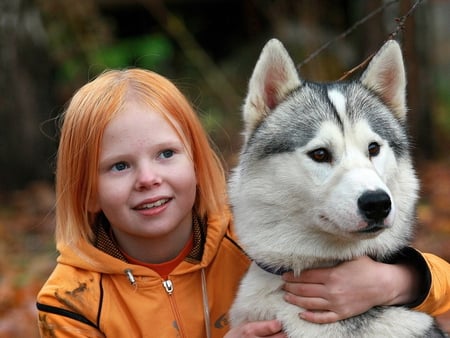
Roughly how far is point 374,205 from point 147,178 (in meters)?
0.92

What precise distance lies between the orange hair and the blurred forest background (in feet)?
2.86

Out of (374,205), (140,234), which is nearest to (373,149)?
(374,205)

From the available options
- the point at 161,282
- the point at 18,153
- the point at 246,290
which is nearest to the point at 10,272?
the point at 18,153

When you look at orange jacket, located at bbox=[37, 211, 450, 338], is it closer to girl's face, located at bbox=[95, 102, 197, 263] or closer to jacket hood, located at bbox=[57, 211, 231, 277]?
jacket hood, located at bbox=[57, 211, 231, 277]

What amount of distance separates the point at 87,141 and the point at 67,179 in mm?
247

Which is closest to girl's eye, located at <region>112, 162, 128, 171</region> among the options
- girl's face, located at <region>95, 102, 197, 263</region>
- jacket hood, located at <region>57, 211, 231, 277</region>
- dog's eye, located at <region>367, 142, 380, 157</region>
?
girl's face, located at <region>95, 102, 197, 263</region>

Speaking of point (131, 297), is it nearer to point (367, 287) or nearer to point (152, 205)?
point (152, 205)

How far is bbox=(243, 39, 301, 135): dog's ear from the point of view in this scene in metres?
2.75

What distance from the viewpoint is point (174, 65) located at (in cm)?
1120

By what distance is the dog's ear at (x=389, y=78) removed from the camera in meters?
2.77

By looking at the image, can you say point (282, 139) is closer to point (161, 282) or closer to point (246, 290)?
point (246, 290)

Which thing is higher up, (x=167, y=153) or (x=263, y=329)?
(x=167, y=153)

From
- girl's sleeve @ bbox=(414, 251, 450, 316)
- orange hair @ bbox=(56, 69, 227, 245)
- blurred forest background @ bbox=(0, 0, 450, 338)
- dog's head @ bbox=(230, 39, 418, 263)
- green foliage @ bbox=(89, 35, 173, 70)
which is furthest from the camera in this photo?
green foliage @ bbox=(89, 35, 173, 70)

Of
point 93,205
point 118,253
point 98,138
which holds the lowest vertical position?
point 118,253
